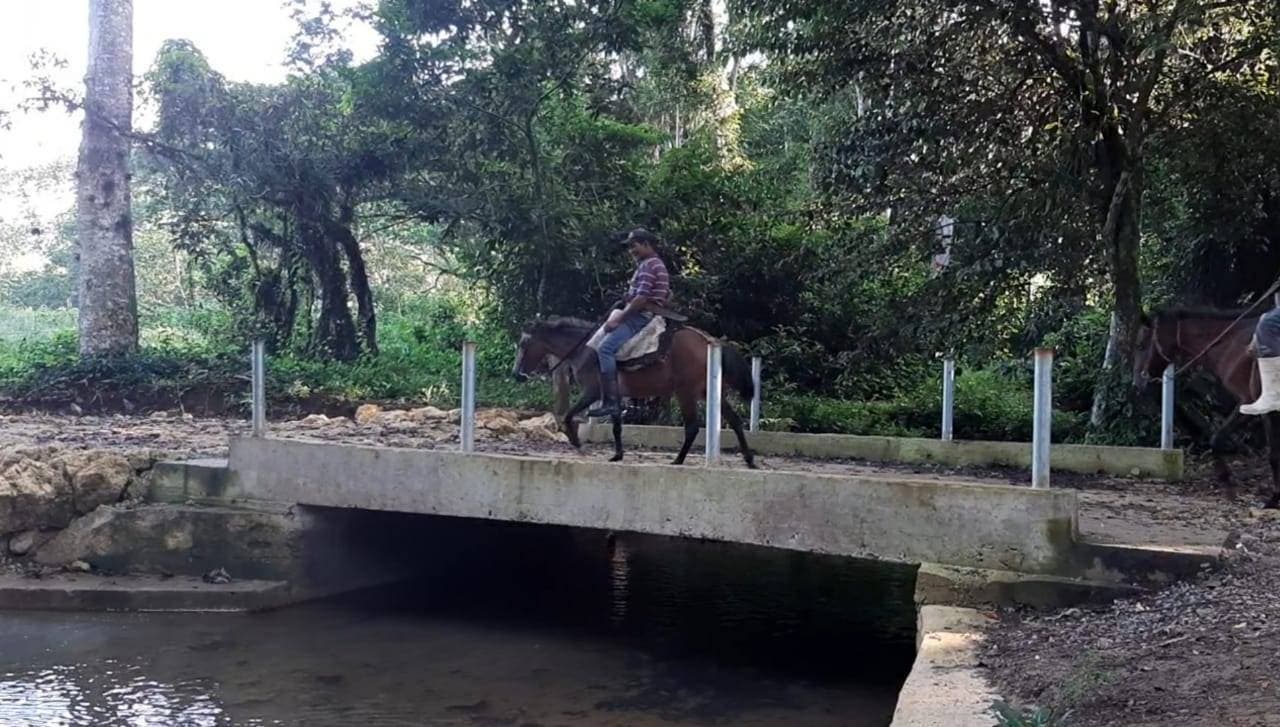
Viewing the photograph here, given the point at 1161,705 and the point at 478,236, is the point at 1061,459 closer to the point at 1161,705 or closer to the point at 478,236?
the point at 1161,705

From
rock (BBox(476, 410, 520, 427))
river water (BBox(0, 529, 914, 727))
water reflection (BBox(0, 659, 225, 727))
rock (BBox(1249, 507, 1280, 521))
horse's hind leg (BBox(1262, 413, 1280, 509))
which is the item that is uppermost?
horse's hind leg (BBox(1262, 413, 1280, 509))

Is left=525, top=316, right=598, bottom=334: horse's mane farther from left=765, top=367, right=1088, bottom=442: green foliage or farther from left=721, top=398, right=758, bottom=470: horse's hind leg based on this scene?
left=765, top=367, right=1088, bottom=442: green foliage

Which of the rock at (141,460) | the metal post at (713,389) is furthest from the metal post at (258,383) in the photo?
the metal post at (713,389)

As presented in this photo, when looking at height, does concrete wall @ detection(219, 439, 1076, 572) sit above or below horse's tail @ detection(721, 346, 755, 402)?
below

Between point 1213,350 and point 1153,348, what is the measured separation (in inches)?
21.4

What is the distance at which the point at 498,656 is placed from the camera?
318 inches

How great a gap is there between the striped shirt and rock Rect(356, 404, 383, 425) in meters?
5.45

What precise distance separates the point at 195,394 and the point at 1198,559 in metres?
14.1

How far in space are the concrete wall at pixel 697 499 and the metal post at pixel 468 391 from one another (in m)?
0.21

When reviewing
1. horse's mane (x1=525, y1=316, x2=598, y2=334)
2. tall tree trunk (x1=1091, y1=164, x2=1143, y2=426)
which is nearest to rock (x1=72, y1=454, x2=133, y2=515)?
horse's mane (x1=525, y1=316, x2=598, y2=334)

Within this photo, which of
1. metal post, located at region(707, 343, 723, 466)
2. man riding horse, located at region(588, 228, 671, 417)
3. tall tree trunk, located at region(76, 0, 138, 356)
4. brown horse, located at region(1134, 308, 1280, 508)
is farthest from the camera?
tall tree trunk, located at region(76, 0, 138, 356)

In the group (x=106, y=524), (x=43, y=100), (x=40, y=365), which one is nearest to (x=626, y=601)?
(x=106, y=524)

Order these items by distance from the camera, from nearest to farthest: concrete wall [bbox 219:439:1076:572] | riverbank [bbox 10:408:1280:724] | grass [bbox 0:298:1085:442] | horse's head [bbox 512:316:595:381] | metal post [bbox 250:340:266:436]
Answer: riverbank [bbox 10:408:1280:724] → concrete wall [bbox 219:439:1076:572] → metal post [bbox 250:340:266:436] → horse's head [bbox 512:316:595:381] → grass [bbox 0:298:1085:442]

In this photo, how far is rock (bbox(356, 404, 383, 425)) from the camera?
43.7ft
